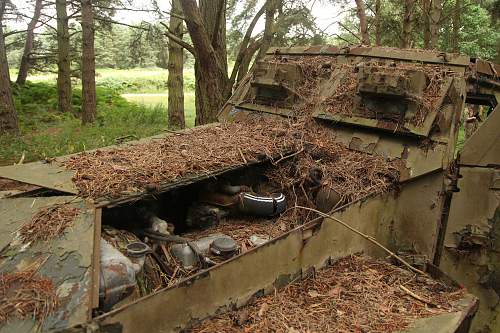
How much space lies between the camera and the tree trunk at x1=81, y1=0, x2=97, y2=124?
12.6 m

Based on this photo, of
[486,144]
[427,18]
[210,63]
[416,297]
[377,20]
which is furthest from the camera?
[427,18]

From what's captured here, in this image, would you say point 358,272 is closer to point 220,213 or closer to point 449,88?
point 220,213

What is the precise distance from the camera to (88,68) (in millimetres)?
12898

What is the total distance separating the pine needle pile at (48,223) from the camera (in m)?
2.56

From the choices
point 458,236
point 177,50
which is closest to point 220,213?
point 458,236

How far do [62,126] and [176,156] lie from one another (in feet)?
32.3

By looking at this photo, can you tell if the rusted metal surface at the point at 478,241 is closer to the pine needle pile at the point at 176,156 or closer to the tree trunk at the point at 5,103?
the pine needle pile at the point at 176,156

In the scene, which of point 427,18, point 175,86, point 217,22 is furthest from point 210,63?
point 427,18

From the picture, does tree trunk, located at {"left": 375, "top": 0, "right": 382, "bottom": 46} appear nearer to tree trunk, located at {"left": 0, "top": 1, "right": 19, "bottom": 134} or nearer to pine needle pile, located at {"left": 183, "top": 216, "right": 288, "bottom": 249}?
tree trunk, located at {"left": 0, "top": 1, "right": 19, "bottom": 134}

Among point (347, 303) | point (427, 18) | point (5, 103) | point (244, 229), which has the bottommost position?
point (347, 303)

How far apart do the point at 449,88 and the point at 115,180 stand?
2.89 meters

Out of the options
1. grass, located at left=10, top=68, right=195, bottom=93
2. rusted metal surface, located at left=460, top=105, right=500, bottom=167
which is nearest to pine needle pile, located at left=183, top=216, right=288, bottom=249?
rusted metal surface, located at left=460, top=105, right=500, bottom=167

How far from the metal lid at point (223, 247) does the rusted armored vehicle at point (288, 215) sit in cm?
1

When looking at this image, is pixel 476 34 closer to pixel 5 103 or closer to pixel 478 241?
pixel 5 103
